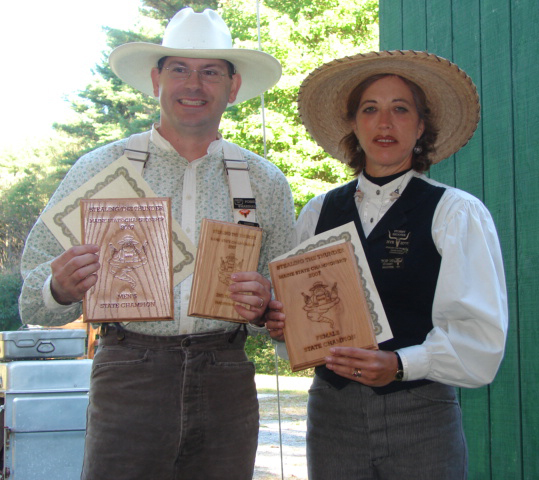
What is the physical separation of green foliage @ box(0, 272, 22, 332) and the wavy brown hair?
21.7 m

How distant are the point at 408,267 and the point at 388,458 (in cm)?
57

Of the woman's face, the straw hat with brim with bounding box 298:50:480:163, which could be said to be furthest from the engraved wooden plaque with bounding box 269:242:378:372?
the straw hat with brim with bounding box 298:50:480:163

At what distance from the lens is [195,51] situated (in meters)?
2.46

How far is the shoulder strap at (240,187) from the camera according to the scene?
238cm

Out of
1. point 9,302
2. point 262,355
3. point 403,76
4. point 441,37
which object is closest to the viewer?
point 403,76

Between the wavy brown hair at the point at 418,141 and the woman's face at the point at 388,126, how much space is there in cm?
2

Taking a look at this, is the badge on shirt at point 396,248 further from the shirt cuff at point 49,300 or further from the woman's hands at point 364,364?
the shirt cuff at point 49,300

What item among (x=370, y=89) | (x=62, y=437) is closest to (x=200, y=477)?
(x=370, y=89)

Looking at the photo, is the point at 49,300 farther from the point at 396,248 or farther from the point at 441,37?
the point at 441,37

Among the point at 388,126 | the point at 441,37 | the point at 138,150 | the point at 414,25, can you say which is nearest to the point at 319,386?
the point at 388,126

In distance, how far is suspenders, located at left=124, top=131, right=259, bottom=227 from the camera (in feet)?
7.80

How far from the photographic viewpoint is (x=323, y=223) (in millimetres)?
2314

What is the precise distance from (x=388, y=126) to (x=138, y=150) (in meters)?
0.88

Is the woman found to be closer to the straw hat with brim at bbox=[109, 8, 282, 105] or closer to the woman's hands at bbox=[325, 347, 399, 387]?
the woman's hands at bbox=[325, 347, 399, 387]
